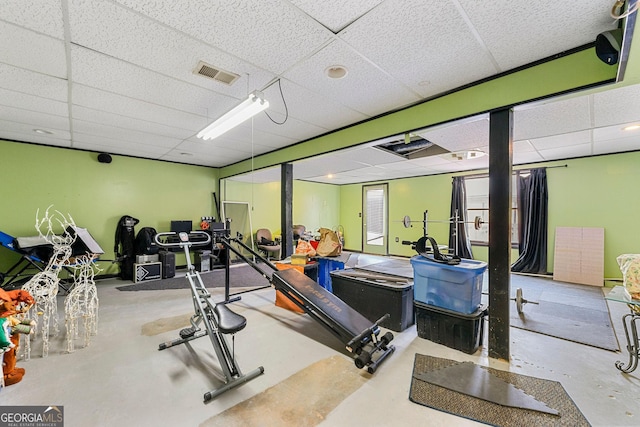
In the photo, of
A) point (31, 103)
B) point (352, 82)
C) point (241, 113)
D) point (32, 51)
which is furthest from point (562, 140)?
point (31, 103)

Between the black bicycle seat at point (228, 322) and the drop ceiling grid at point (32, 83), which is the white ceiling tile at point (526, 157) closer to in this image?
the black bicycle seat at point (228, 322)

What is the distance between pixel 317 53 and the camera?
2.03m

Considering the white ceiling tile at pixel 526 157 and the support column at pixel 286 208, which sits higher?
the white ceiling tile at pixel 526 157

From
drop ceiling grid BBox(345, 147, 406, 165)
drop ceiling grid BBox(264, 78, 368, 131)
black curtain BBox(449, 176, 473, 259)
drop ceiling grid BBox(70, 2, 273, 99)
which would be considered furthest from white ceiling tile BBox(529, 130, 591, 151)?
drop ceiling grid BBox(70, 2, 273, 99)

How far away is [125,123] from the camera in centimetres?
357

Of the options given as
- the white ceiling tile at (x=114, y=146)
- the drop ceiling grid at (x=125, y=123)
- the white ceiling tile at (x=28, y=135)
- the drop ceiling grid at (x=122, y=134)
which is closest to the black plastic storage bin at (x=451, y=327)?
the drop ceiling grid at (x=125, y=123)

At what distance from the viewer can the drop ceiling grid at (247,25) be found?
1570mm

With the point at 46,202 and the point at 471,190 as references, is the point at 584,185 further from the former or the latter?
the point at 46,202

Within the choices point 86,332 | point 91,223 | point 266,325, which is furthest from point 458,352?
point 91,223

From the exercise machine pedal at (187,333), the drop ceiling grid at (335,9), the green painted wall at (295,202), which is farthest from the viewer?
the green painted wall at (295,202)

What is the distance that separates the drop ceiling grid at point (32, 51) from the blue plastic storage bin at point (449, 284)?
12.1 feet

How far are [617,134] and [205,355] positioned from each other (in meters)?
6.11

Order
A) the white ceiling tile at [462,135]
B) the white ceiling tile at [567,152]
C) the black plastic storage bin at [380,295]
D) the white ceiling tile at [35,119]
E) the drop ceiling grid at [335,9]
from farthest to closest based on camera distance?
the white ceiling tile at [567,152] < the white ceiling tile at [35,119] < the white ceiling tile at [462,135] < the black plastic storage bin at [380,295] < the drop ceiling grid at [335,9]

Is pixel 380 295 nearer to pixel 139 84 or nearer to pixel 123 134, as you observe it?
pixel 139 84
